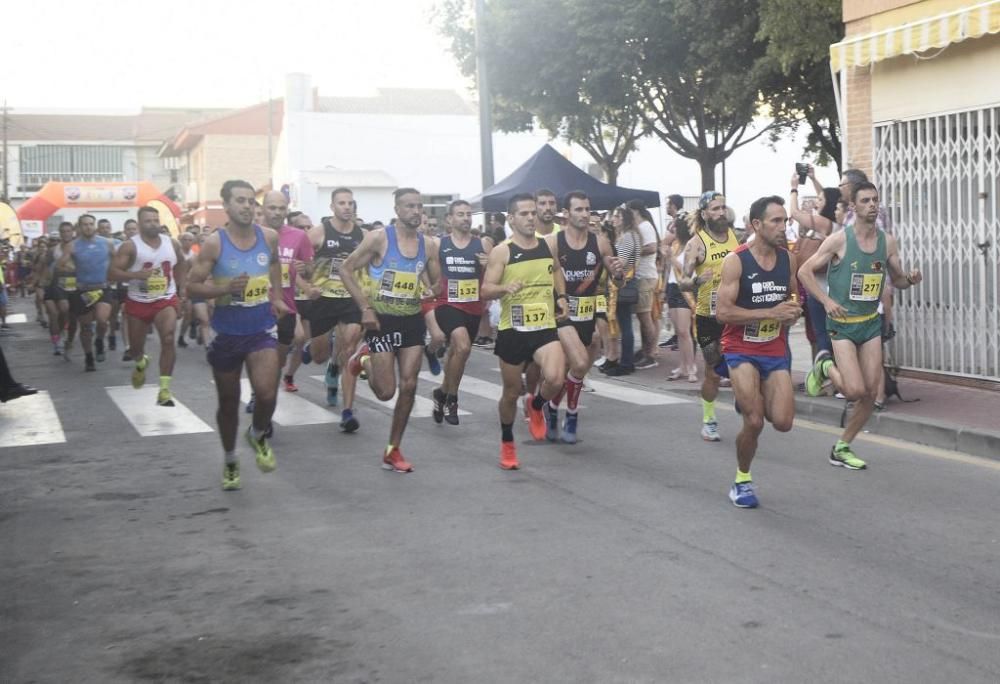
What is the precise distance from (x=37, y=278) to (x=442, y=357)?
10.9m

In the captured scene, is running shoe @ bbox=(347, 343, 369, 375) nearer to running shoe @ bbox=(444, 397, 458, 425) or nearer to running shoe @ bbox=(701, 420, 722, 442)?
running shoe @ bbox=(444, 397, 458, 425)

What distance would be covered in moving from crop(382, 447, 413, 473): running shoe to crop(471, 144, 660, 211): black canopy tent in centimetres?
1283

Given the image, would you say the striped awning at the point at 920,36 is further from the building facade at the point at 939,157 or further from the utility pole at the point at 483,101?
the utility pole at the point at 483,101

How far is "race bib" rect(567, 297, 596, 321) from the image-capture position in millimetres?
10141

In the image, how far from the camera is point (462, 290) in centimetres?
1130

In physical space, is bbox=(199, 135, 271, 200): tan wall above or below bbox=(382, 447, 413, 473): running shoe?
above

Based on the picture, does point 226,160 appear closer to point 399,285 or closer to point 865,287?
point 399,285

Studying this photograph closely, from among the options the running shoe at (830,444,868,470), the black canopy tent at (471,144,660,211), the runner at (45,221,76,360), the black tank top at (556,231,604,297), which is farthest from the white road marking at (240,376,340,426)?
the black canopy tent at (471,144,660,211)

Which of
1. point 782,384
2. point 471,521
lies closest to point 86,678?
point 471,521

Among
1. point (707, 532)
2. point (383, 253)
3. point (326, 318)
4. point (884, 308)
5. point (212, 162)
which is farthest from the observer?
point (212, 162)

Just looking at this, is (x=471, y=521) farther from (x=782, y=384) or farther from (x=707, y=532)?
(x=782, y=384)

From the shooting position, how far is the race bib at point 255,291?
817 centimetres

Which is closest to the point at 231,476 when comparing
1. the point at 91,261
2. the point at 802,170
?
the point at 802,170

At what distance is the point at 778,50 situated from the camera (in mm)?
19812
